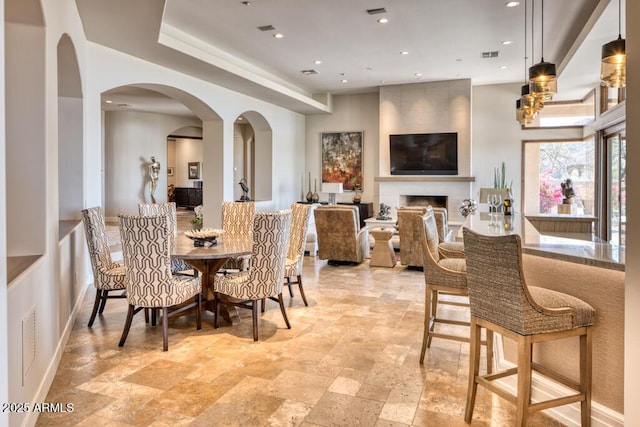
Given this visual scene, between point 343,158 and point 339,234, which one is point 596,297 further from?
point 343,158

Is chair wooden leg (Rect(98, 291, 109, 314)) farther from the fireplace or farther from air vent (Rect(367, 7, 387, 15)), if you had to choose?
the fireplace

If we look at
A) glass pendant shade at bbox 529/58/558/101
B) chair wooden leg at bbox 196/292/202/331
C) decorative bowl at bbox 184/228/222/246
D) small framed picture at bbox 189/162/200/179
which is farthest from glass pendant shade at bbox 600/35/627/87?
small framed picture at bbox 189/162/200/179

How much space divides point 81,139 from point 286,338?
3381 mm

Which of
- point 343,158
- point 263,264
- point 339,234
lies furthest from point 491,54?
point 263,264

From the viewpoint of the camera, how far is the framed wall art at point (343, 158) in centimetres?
1101

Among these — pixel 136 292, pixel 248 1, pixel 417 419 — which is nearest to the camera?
pixel 417 419

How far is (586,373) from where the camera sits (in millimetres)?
2199

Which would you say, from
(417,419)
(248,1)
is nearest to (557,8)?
(248,1)

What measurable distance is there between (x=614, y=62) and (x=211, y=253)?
3.57 m

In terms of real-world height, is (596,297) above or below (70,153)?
below

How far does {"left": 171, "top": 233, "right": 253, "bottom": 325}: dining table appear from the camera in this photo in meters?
3.88

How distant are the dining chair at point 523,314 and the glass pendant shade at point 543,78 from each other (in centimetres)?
253

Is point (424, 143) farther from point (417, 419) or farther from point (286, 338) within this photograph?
point (417, 419)

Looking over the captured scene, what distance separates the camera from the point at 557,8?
18.0ft
